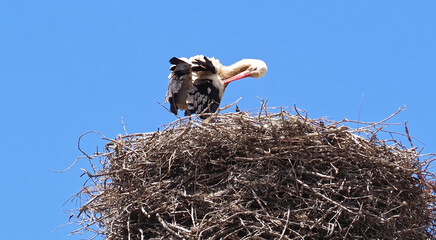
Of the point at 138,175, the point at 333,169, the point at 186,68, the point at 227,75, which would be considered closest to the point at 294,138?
the point at 333,169

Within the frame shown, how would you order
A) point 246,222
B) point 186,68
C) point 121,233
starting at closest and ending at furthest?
point 246,222, point 121,233, point 186,68

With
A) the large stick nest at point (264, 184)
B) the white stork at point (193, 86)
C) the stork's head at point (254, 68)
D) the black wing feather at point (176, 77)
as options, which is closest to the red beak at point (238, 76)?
the stork's head at point (254, 68)

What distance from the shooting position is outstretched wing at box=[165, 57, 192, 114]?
27.0ft

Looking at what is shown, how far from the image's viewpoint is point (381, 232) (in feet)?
20.1

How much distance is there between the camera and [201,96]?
821 centimetres

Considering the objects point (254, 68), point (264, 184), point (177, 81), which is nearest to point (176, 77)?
point (177, 81)

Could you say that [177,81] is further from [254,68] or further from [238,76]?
[254,68]

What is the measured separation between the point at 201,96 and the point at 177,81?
265 millimetres

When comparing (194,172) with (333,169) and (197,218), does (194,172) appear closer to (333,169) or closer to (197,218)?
(197,218)

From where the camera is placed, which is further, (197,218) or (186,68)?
(186,68)

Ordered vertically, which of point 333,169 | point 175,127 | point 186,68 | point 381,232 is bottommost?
point 381,232

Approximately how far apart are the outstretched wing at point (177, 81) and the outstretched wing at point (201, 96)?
0.35 ft

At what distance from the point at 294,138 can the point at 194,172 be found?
0.75 metres

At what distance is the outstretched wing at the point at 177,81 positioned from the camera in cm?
822
